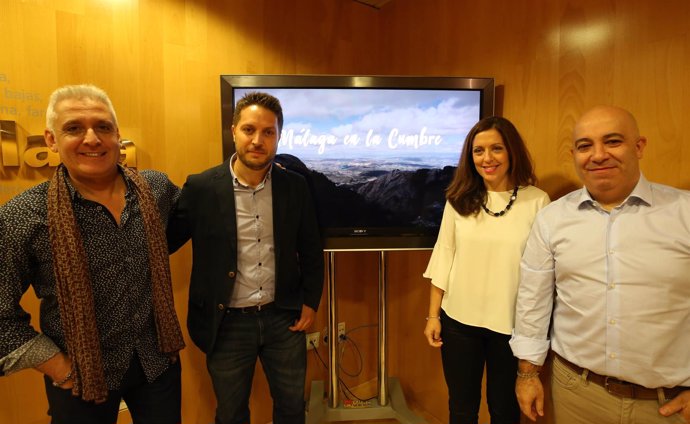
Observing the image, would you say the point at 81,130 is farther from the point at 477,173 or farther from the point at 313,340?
the point at 313,340

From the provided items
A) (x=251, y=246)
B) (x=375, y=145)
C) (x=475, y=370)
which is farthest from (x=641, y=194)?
(x=251, y=246)

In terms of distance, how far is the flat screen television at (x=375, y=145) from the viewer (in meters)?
1.81

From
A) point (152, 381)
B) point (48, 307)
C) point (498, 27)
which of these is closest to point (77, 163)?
point (48, 307)

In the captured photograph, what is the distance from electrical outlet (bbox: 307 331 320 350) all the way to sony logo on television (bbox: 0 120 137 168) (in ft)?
5.46

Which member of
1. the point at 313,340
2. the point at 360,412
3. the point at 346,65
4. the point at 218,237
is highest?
the point at 346,65

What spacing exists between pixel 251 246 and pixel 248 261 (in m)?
0.06

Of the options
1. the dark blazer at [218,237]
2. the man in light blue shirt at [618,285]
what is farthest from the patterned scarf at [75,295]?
the man in light blue shirt at [618,285]

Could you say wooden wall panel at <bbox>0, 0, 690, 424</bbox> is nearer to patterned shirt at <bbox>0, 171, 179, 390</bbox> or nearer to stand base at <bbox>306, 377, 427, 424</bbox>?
stand base at <bbox>306, 377, 427, 424</bbox>

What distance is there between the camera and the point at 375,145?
187cm

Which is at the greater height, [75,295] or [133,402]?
[75,295]

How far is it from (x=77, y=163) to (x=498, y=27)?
6.57ft

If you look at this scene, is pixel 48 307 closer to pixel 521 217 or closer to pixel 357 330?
pixel 521 217

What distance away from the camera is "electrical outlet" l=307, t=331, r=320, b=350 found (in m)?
2.41

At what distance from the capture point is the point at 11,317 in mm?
1063
